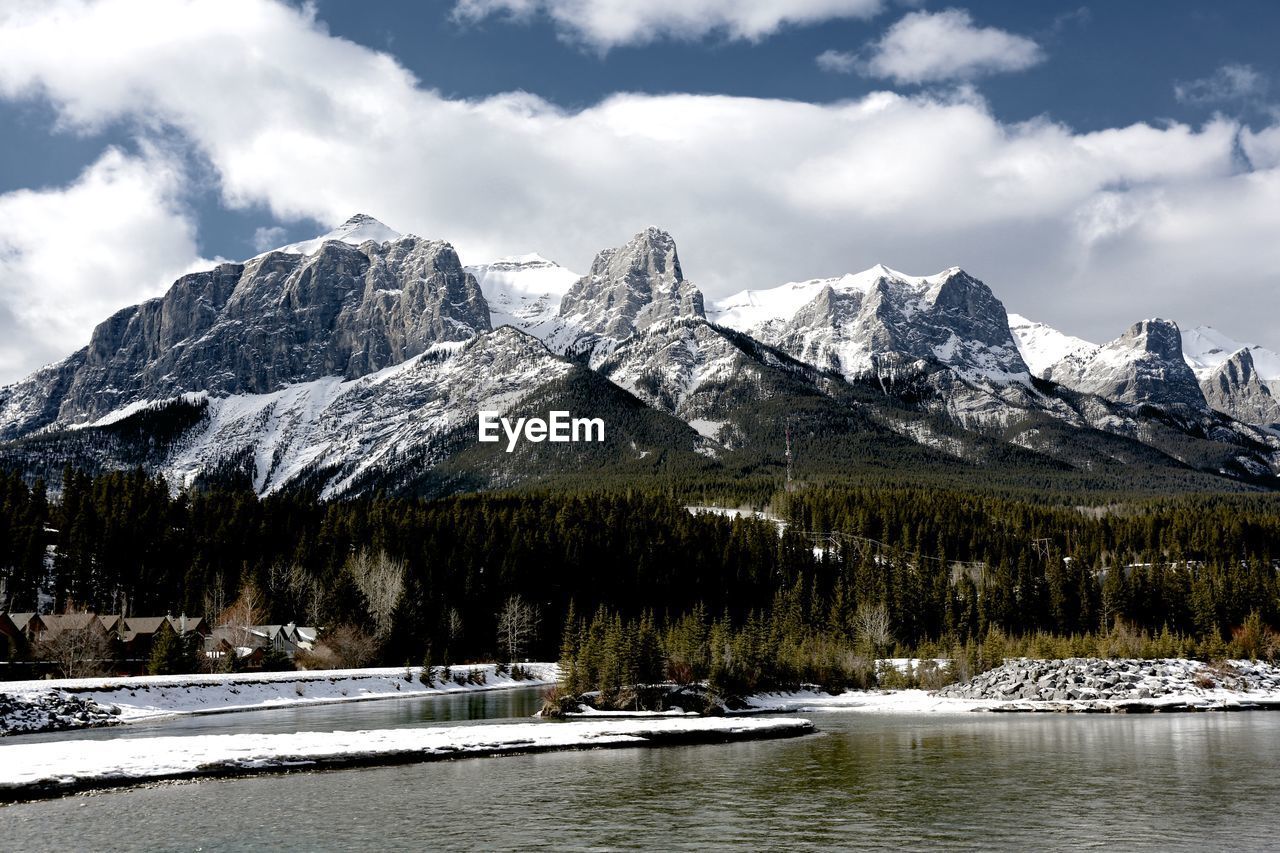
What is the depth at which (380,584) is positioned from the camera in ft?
458

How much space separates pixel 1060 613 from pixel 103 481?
155336mm

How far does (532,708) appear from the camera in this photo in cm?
8488

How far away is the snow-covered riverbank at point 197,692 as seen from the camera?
69.2 m

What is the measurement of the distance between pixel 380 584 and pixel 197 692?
53.5m

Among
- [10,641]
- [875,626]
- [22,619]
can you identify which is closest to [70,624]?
[10,641]

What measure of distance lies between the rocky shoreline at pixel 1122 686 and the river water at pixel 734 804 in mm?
37536

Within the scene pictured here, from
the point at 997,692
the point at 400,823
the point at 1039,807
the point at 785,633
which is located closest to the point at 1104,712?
the point at 997,692

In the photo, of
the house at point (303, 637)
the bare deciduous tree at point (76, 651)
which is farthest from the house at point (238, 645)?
the bare deciduous tree at point (76, 651)

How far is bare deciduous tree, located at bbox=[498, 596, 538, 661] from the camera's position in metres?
147

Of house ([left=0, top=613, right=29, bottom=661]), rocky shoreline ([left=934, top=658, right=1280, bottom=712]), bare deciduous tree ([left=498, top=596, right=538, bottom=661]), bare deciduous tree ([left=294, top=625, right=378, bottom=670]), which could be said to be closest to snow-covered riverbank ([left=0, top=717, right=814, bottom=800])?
rocky shoreline ([left=934, top=658, right=1280, bottom=712])

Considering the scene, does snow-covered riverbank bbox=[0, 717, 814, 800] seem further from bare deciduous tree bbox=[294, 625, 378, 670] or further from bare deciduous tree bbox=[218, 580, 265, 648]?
bare deciduous tree bbox=[218, 580, 265, 648]

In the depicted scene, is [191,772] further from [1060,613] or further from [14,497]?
[1060,613]

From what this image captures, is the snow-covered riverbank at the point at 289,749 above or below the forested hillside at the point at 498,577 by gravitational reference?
below

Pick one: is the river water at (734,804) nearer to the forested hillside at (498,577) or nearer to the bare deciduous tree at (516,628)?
the forested hillside at (498,577)
